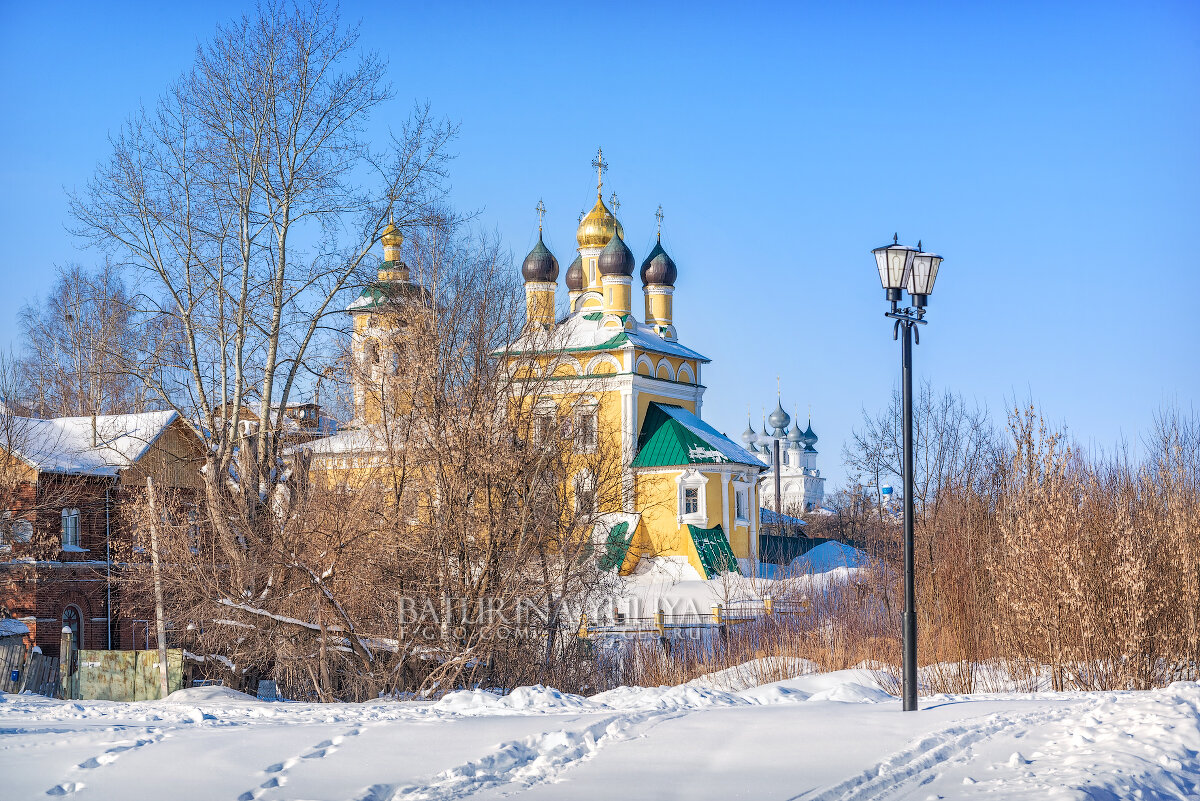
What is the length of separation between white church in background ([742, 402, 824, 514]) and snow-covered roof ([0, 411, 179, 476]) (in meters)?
53.3

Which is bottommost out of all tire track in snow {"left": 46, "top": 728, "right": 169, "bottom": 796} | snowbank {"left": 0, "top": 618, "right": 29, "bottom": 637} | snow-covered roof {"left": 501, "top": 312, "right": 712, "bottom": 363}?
snowbank {"left": 0, "top": 618, "right": 29, "bottom": 637}

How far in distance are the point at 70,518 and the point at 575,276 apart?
22084 millimetres

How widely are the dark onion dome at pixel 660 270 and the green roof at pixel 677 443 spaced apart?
548cm

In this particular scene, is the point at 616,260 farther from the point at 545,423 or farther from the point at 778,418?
the point at 778,418

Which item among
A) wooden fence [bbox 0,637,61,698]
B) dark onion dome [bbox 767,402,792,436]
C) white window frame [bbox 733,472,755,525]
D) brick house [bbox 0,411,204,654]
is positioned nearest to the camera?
wooden fence [bbox 0,637,61,698]

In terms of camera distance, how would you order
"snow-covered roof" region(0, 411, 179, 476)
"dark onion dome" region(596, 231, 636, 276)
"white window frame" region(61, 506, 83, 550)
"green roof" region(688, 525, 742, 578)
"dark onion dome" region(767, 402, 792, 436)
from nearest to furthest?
"snow-covered roof" region(0, 411, 179, 476) → "white window frame" region(61, 506, 83, 550) → "green roof" region(688, 525, 742, 578) → "dark onion dome" region(596, 231, 636, 276) → "dark onion dome" region(767, 402, 792, 436)

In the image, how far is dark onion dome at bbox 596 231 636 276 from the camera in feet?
129

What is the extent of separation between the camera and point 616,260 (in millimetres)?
39219

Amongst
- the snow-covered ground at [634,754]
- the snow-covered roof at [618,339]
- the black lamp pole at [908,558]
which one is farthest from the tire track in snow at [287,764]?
the snow-covered roof at [618,339]

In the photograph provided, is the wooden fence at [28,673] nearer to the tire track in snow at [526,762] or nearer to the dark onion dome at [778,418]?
the tire track in snow at [526,762]

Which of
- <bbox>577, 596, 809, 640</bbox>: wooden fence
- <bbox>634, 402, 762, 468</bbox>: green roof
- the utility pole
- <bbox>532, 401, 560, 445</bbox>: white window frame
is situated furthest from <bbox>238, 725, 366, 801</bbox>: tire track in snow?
<bbox>634, 402, 762, 468</bbox>: green roof

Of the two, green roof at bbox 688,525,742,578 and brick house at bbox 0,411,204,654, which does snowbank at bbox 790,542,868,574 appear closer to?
green roof at bbox 688,525,742,578

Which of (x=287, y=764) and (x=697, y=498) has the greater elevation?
(x=697, y=498)

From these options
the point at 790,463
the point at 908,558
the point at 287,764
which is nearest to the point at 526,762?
the point at 287,764
